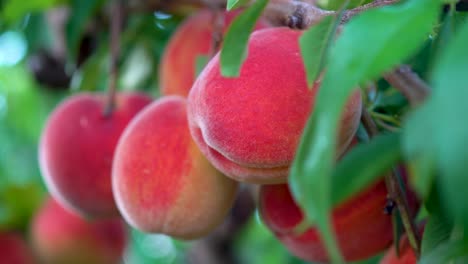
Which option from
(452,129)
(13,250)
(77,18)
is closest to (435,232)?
(452,129)

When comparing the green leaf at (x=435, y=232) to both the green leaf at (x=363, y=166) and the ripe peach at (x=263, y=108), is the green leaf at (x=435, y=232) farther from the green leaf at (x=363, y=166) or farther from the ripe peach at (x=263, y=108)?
the green leaf at (x=363, y=166)

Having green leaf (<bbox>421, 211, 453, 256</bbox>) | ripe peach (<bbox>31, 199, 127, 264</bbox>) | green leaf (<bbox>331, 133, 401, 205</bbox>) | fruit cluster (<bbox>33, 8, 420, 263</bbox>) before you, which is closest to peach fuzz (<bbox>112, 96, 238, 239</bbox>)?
fruit cluster (<bbox>33, 8, 420, 263</bbox>)

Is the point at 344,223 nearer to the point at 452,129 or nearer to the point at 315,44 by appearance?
the point at 315,44

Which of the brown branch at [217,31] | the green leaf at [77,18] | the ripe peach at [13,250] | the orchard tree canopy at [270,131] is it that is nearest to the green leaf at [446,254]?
the orchard tree canopy at [270,131]

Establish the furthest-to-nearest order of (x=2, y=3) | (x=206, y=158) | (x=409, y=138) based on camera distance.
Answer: (x=2, y=3) → (x=206, y=158) → (x=409, y=138)

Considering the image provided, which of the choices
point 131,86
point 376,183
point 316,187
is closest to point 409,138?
point 316,187

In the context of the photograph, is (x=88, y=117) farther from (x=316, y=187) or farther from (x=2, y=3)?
(x=316, y=187)

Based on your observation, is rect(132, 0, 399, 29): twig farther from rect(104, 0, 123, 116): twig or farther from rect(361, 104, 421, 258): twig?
rect(104, 0, 123, 116): twig
